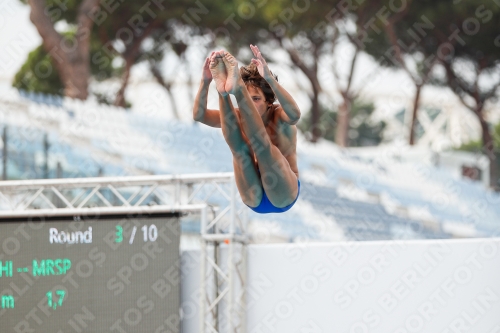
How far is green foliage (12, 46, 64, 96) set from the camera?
19.4 metres

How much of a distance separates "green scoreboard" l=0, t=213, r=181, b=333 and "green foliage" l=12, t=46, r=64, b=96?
14.2m

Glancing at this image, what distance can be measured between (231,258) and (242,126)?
2465 mm

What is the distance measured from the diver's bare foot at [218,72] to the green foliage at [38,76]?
55.3ft

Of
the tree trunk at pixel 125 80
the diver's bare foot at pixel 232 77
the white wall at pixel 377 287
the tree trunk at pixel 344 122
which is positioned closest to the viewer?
the diver's bare foot at pixel 232 77

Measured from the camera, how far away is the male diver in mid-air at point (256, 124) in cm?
322

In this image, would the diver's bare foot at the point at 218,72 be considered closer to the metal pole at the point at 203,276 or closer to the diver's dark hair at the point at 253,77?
the diver's dark hair at the point at 253,77

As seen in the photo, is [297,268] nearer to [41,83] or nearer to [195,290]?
[195,290]

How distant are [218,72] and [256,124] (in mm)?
276

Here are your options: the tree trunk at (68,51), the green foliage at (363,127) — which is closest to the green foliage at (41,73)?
the tree trunk at (68,51)

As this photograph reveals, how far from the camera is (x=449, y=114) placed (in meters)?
32.4

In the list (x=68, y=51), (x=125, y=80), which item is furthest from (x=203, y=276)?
(x=125, y=80)

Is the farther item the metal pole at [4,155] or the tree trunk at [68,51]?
the tree trunk at [68,51]

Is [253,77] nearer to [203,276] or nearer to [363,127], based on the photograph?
[203,276]

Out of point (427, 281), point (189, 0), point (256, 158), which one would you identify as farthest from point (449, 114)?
point (256, 158)
